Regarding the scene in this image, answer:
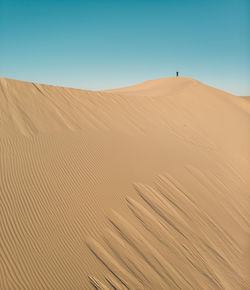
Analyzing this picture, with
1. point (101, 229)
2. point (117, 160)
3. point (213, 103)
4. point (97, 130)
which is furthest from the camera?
point (213, 103)

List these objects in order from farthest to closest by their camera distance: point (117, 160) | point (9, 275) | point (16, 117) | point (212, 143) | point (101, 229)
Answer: point (212, 143) < point (16, 117) < point (117, 160) < point (101, 229) < point (9, 275)

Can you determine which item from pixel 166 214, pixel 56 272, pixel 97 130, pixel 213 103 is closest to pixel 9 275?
pixel 56 272

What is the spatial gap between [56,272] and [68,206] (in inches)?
47.0

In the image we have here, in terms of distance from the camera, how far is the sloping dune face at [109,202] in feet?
10.9

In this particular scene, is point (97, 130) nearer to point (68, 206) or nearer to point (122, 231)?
point (68, 206)

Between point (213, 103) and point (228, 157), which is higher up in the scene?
point (213, 103)

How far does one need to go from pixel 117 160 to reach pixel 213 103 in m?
→ 11.3

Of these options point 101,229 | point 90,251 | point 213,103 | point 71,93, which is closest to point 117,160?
point 101,229

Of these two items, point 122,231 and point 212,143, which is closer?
point 122,231

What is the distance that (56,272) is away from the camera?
3.11 m

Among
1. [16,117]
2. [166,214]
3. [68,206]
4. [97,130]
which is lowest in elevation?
[166,214]

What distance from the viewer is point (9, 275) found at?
2.97 metres

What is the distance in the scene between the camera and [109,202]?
431 cm

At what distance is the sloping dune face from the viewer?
3336mm
